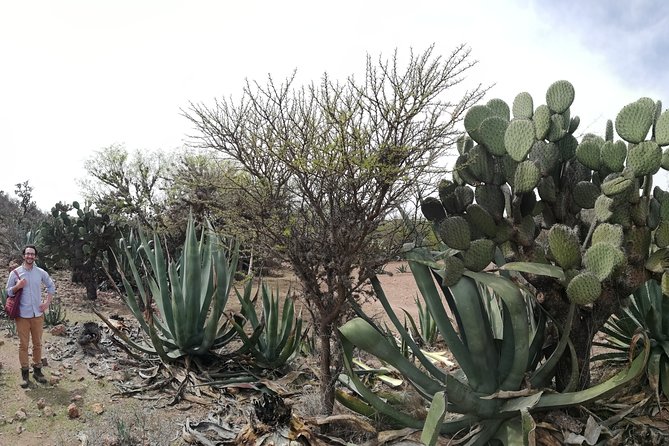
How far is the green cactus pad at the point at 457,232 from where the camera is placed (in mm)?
3510

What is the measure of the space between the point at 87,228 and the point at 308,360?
780 cm

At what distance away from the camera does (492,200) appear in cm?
368

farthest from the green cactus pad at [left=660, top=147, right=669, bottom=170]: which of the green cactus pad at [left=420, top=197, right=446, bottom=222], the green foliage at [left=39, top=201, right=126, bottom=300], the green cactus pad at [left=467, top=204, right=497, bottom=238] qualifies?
the green foliage at [left=39, top=201, right=126, bottom=300]

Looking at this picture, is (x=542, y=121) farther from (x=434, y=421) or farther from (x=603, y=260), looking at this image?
(x=434, y=421)

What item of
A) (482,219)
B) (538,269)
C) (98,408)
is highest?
(482,219)

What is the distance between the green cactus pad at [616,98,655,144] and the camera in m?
3.46

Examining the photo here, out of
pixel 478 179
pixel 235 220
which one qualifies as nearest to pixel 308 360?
pixel 235 220

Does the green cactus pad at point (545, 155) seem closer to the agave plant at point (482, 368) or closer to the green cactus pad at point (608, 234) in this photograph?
the green cactus pad at point (608, 234)

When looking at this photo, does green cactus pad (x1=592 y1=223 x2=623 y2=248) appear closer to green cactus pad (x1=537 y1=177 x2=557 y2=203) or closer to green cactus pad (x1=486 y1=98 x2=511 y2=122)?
green cactus pad (x1=537 y1=177 x2=557 y2=203)

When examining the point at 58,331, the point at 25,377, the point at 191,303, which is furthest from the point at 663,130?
the point at 58,331

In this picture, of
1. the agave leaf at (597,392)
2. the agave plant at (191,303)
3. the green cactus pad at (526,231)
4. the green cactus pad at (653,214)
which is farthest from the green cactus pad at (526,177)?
the agave plant at (191,303)

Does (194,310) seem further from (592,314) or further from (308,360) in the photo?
(592,314)

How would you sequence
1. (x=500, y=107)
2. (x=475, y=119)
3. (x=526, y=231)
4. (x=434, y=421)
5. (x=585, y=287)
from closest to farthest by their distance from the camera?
(x=434, y=421) → (x=585, y=287) → (x=526, y=231) → (x=475, y=119) → (x=500, y=107)

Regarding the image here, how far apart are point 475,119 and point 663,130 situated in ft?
3.73
